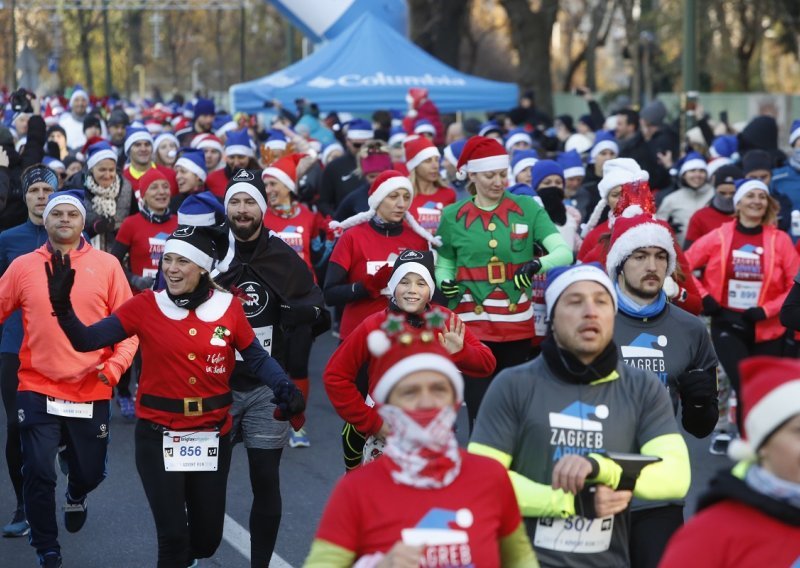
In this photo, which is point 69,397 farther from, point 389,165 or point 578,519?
point 389,165

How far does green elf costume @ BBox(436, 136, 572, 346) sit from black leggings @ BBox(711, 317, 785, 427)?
1.81 meters

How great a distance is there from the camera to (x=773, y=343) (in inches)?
404

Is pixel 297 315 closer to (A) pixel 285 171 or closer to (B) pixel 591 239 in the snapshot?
(B) pixel 591 239

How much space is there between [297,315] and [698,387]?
2825 millimetres

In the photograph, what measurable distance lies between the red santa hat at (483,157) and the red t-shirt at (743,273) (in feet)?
6.30

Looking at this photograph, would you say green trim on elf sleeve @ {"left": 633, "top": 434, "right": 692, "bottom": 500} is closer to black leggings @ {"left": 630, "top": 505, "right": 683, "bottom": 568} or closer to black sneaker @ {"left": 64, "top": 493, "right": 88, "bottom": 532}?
black leggings @ {"left": 630, "top": 505, "right": 683, "bottom": 568}

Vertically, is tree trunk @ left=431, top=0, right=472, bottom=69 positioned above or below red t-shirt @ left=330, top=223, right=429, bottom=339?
above

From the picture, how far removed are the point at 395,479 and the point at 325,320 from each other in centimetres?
445

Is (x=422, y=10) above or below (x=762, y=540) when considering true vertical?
above

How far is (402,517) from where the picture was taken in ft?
13.4

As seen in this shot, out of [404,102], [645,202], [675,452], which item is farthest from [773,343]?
[404,102]

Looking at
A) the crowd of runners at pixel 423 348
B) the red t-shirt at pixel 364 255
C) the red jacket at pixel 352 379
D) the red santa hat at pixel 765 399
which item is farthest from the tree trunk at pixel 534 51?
the red santa hat at pixel 765 399

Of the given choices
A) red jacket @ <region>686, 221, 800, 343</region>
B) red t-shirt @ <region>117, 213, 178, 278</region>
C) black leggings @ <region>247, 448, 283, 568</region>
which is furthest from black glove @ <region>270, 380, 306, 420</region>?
red jacket @ <region>686, 221, 800, 343</region>

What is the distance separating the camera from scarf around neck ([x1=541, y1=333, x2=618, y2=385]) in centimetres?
476
